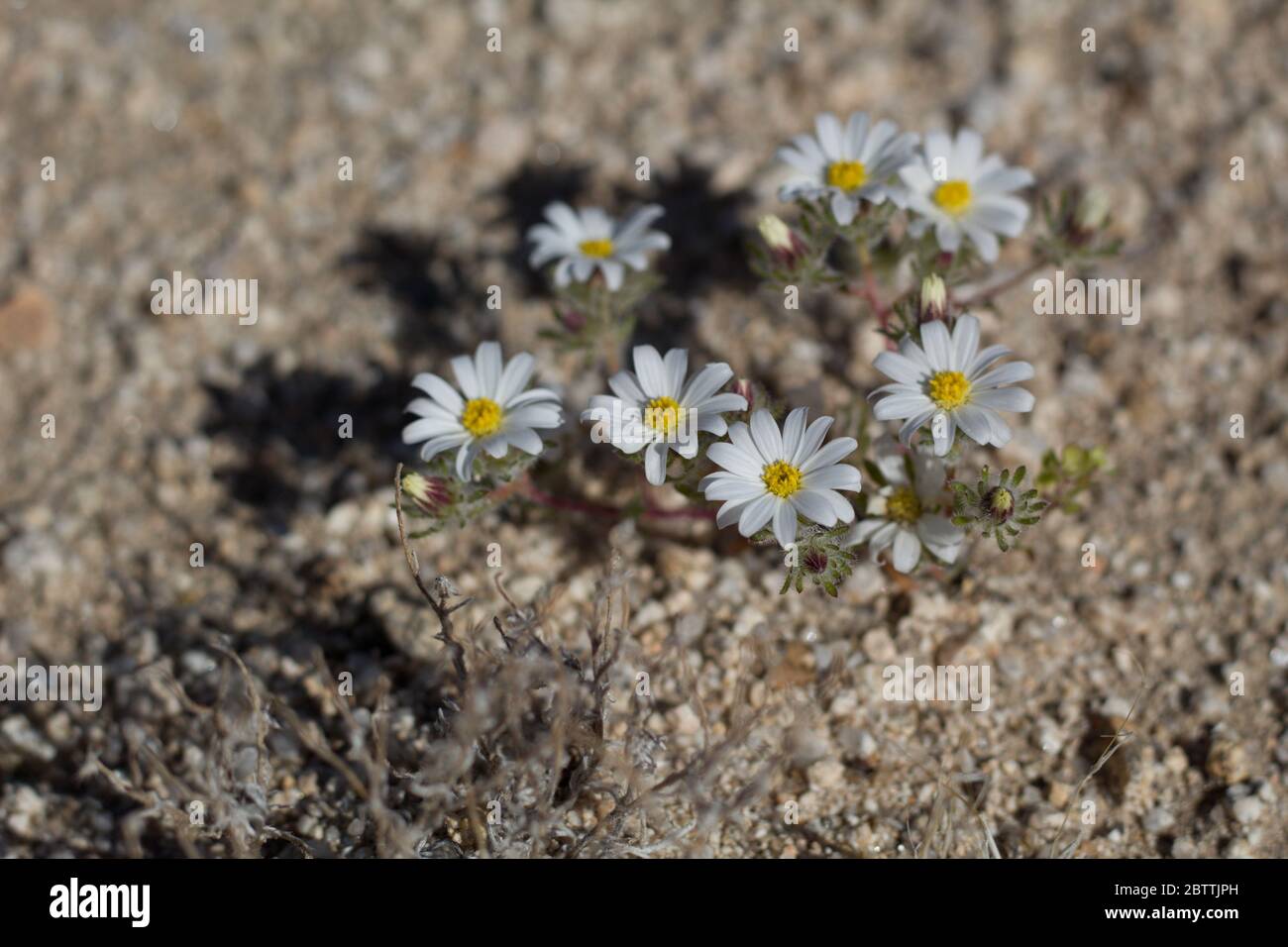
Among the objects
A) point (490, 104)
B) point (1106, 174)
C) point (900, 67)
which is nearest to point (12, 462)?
point (490, 104)

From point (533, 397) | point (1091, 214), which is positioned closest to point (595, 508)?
point (533, 397)

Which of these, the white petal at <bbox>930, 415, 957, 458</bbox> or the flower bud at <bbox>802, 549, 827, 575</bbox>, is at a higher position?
the white petal at <bbox>930, 415, 957, 458</bbox>

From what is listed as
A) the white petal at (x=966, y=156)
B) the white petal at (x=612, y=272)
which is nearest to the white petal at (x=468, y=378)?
the white petal at (x=612, y=272)

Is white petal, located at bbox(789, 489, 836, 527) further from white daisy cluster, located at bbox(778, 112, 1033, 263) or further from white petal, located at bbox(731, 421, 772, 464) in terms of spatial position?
white daisy cluster, located at bbox(778, 112, 1033, 263)

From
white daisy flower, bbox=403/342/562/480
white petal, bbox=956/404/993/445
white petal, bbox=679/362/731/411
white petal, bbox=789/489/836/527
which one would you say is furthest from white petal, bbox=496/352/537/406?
white petal, bbox=956/404/993/445

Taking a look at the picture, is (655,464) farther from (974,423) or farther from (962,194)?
(962,194)
